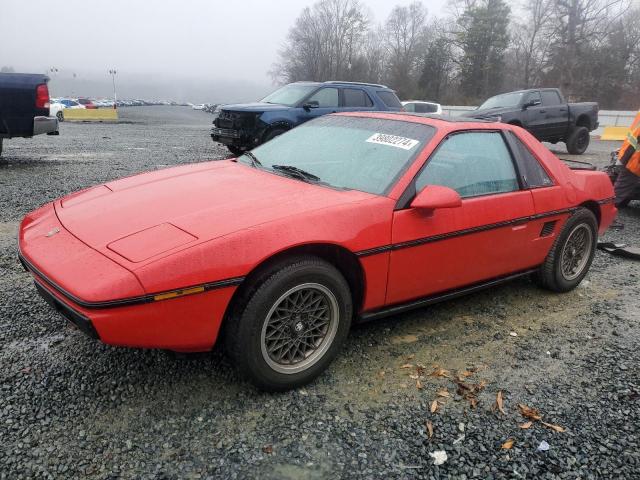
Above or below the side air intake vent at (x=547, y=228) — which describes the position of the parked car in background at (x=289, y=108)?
above

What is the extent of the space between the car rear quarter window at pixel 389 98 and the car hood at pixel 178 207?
26.8 ft

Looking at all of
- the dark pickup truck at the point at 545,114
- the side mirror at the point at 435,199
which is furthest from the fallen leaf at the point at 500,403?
the dark pickup truck at the point at 545,114

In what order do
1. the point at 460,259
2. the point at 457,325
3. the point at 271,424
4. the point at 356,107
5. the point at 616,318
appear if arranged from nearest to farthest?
the point at 271,424 → the point at 460,259 → the point at 457,325 → the point at 616,318 → the point at 356,107

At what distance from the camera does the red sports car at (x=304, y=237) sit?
2.17 meters

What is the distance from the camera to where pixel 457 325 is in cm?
342

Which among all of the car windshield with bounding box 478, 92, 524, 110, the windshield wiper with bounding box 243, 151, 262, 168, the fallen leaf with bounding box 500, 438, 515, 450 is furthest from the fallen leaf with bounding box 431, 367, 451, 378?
the car windshield with bounding box 478, 92, 524, 110

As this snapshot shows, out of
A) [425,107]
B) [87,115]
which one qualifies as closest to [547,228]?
[425,107]

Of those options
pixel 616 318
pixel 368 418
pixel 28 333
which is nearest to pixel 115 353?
pixel 28 333

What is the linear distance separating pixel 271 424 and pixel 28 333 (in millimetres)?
1692

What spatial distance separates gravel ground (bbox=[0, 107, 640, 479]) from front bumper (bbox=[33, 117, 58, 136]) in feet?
18.2

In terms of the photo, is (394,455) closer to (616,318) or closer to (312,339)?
(312,339)

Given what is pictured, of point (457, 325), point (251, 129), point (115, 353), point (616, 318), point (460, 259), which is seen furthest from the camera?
point (251, 129)

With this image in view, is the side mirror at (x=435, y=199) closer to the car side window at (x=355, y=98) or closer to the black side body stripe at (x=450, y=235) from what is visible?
the black side body stripe at (x=450, y=235)

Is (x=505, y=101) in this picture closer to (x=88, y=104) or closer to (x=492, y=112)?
(x=492, y=112)
